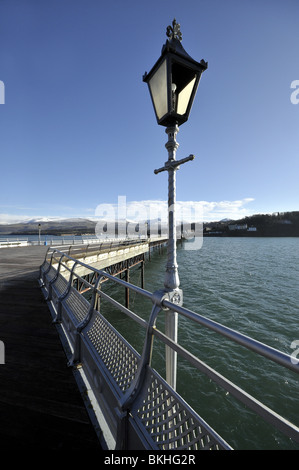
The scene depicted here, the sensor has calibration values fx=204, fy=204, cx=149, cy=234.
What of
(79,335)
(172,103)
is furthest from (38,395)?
(172,103)

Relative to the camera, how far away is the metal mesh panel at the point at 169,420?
4.58 feet

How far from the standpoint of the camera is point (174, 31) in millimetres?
2715

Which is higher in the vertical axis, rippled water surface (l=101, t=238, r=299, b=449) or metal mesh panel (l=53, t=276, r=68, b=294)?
metal mesh panel (l=53, t=276, r=68, b=294)

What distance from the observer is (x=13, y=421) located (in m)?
2.31

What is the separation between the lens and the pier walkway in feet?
6.93

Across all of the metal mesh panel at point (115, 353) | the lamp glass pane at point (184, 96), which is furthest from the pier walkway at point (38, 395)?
the lamp glass pane at point (184, 96)

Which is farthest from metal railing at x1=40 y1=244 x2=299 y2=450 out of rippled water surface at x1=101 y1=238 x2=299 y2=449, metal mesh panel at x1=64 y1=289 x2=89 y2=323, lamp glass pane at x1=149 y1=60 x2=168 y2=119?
rippled water surface at x1=101 y1=238 x2=299 y2=449

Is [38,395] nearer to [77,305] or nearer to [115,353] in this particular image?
[115,353]

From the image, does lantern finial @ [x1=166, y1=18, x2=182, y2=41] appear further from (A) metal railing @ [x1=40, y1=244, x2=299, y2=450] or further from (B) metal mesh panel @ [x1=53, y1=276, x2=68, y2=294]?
(B) metal mesh panel @ [x1=53, y1=276, x2=68, y2=294]

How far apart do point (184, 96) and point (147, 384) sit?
3327 mm

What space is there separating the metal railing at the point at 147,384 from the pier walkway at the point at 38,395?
0.26 m

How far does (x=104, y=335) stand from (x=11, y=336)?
2621 mm

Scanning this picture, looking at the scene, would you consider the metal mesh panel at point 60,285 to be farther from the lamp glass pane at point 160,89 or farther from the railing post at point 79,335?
→ the lamp glass pane at point 160,89
